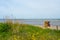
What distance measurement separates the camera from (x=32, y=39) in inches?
247

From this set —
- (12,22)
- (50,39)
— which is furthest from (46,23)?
(50,39)

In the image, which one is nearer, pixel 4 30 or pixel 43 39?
pixel 43 39

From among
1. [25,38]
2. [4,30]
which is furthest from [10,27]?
[25,38]

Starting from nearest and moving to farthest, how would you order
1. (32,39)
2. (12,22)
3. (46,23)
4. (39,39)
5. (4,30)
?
(32,39) < (39,39) < (4,30) < (12,22) < (46,23)

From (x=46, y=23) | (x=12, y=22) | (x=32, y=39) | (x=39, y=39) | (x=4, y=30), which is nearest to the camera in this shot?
(x=32, y=39)

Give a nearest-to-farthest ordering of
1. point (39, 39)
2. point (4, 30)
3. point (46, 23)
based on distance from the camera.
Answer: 1. point (39, 39)
2. point (4, 30)
3. point (46, 23)

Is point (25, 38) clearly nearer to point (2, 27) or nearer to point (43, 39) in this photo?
point (43, 39)

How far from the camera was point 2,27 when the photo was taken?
12.5 meters

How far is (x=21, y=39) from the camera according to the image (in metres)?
6.87

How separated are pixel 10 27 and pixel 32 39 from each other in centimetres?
622

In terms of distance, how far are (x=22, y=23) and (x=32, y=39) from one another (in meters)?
6.38

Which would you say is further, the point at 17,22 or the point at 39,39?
the point at 17,22

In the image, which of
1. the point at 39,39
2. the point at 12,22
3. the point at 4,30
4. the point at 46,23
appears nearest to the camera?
the point at 39,39

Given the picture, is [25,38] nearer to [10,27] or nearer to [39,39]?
[39,39]
